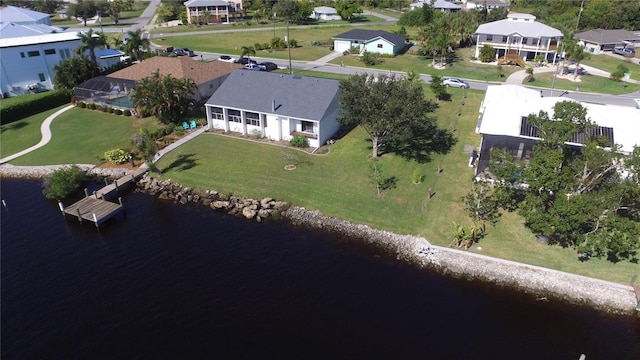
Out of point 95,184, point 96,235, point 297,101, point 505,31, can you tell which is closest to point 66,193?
point 95,184

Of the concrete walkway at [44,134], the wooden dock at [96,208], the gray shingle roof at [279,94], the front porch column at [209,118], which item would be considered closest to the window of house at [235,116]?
the gray shingle roof at [279,94]

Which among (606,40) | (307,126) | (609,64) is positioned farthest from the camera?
(606,40)

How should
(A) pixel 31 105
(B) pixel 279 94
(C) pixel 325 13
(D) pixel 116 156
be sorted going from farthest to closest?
(C) pixel 325 13 < (A) pixel 31 105 < (B) pixel 279 94 < (D) pixel 116 156

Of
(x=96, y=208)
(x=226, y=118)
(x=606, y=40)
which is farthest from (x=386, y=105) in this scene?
(x=606, y=40)

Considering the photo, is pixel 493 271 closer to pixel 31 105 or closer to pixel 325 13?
Result: pixel 31 105

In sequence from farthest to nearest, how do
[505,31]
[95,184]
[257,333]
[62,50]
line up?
[505,31], [62,50], [95,184], [257,333]

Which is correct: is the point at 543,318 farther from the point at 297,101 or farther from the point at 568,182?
the point at 297,101

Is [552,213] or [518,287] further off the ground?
[552,213]
